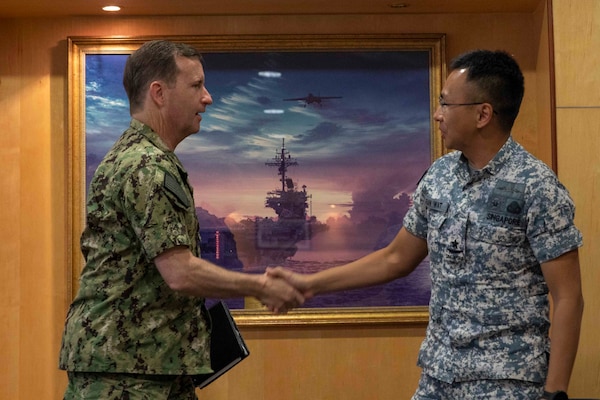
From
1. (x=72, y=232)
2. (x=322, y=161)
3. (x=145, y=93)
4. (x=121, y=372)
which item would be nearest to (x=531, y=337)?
(x=121, y=372)

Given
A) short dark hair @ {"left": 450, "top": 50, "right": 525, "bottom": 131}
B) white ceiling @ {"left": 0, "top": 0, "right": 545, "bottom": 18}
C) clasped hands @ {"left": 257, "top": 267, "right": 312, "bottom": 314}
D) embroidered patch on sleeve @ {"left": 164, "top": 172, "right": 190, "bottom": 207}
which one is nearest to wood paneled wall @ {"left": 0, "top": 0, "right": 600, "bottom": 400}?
white ceiling @ {"left": 0, "top": 0, "right": 545, "bottom": 18}

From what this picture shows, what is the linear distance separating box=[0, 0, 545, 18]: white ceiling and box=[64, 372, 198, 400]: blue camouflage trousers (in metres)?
2.40

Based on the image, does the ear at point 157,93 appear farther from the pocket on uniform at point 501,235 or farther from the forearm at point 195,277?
the pocket on uniform at point 501,235

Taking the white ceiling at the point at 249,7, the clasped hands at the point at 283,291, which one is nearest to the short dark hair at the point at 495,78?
the clasped hands at the point at 283,291

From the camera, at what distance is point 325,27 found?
473 cm

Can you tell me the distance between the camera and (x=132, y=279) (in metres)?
2.54

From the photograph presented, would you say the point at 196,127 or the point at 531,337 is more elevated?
the point at 196,127

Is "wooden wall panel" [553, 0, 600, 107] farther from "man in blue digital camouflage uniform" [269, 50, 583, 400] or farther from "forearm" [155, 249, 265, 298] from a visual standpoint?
"forearm" [155, 249, 265, 298]

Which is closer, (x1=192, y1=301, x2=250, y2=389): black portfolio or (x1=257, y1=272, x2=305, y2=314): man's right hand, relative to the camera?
(x1=192, y1=301, x2=250, y2=389): black portfolio

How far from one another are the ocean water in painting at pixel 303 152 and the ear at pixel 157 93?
1.95 metres

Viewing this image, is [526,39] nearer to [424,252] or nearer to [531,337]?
[424,252]

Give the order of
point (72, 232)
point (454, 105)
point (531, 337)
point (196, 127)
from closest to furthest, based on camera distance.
A: point (531, 337) < point (454, 105) < point (196, 127) < point (72, 232)

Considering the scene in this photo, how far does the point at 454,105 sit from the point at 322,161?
2.09 meters

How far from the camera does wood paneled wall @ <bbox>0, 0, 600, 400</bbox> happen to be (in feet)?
15.5
